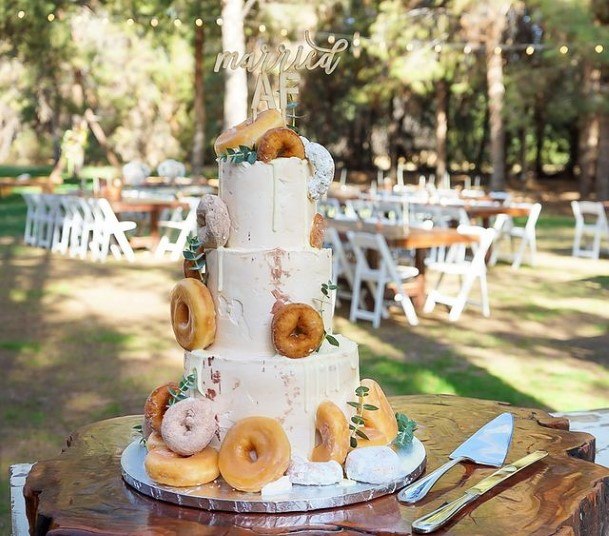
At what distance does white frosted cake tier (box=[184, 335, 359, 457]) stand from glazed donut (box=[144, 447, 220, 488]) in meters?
0.14

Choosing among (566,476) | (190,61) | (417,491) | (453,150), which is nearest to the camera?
(417,491)

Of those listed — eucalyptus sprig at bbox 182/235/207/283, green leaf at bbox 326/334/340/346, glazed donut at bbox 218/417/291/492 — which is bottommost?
glazed donut at bbox 218/417/291/492

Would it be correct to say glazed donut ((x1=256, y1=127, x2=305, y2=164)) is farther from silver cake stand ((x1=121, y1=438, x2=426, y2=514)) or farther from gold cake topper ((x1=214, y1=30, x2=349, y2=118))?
silver cake stand ((x1=121, y1=438, x2=426, y2=514))

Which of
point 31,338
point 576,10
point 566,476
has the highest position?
point 576,10

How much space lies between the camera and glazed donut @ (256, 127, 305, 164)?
2520 mm

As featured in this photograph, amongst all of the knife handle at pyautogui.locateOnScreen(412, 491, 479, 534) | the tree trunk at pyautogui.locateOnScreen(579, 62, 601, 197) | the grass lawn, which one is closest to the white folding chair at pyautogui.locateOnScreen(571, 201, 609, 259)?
the grass lawn

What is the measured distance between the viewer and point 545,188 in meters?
30.2

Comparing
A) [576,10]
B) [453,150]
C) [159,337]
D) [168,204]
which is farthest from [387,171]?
[159,337]

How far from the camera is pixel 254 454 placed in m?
2.38

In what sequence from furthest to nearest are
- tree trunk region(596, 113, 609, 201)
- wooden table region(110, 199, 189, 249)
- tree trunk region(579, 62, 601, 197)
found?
1. tree trunk region(579, 62, 601, 197)
2. tree trunk region(596, 113, 609, 201)
3. wooden table region(110, 199, 189, 249)

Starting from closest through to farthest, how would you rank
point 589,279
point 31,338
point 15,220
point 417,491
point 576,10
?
1. point 417,491
2. point 31,338
3. point 589,279
4. point 576,10
5. point 15,220

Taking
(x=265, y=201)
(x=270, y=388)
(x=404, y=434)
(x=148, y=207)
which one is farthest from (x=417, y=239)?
(x=270, y=388)

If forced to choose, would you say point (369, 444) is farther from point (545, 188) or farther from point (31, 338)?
point (545, 188)

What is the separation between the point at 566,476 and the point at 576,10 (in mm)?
18048
